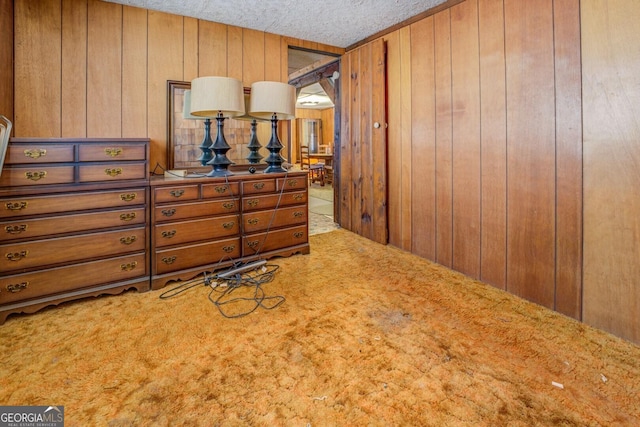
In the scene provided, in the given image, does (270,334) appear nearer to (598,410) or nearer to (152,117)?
(598,410)

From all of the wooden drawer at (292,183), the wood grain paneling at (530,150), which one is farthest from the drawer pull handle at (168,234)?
the wood grain paneling at (530,150)

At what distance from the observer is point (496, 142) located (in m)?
2.32

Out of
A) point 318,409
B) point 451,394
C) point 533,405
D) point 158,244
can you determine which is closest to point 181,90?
point 158,244

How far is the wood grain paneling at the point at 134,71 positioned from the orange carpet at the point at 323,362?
138 cm

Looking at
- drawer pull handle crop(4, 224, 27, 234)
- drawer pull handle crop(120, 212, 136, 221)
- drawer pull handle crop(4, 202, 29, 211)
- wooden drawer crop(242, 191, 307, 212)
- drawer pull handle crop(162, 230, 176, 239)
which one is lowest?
drawer pull handle crop(162, 230, 176, 239)

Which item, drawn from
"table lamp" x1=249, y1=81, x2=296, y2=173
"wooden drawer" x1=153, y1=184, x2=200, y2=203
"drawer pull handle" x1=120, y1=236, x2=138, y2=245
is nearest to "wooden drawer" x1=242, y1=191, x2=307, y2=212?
"wooden drawer" x1=153, y1=184, x2=200, y2=203

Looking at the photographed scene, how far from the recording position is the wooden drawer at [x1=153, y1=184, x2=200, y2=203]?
7.45ft

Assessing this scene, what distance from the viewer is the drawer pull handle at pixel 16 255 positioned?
6.05 ft

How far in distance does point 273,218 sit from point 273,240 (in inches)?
7.6

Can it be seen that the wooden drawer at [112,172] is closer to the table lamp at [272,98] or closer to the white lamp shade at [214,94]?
the white lamp shade at [214,94]

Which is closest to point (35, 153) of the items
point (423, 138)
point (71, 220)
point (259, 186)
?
point (71, 220)

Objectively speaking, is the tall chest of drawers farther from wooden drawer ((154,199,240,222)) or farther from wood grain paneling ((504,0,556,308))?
wood grain paneling ((504,0,556,308))

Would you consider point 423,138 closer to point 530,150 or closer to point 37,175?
point 530,150

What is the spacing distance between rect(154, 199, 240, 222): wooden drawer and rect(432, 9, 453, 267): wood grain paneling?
171 cm
